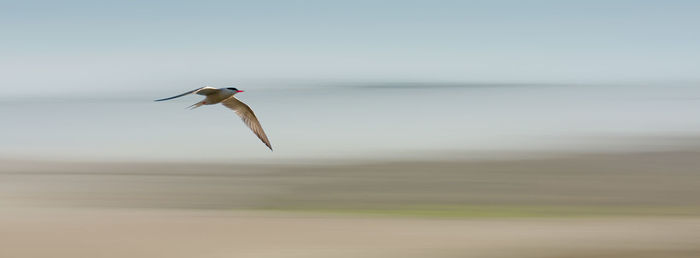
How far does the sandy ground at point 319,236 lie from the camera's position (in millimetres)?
27531

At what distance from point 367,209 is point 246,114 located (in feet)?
93.6

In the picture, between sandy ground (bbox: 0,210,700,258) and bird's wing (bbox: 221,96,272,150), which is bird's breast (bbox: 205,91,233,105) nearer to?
bird's wing (bbox: 221,96,272,150)

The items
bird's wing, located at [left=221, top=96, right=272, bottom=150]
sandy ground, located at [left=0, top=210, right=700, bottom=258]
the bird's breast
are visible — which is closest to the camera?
the bird's breast

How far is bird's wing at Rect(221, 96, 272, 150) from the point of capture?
13.2 m

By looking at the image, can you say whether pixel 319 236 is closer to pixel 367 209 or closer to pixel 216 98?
pixel 367 209

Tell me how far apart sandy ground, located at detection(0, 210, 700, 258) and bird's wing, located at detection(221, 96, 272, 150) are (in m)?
14.1

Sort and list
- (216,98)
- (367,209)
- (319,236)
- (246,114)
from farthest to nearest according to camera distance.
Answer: (367,209)
(319,236)
(246,114)
(216,98)

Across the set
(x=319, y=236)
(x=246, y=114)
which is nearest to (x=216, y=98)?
(x=246, y=114)

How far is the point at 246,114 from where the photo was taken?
43.7 ft

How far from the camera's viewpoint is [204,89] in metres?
12.0

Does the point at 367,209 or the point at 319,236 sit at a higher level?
the point at 367,209

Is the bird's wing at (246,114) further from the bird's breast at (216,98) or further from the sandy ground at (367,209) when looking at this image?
the sandy ground at (367,209)

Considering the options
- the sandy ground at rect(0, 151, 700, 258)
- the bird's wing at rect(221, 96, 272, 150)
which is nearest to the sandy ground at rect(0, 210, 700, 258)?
the sandy ground at rect(0, 151, 700, 258)

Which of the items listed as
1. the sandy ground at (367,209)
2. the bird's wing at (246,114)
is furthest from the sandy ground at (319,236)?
the bird's wing at (246,114)
